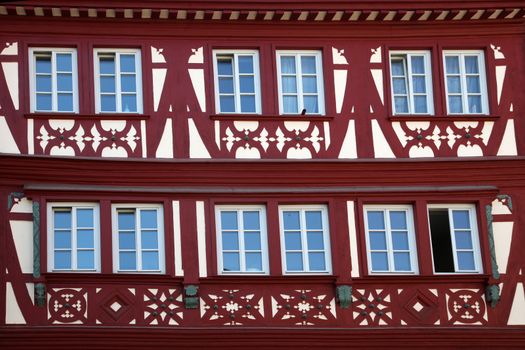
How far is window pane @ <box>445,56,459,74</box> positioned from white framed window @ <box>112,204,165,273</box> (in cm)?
639

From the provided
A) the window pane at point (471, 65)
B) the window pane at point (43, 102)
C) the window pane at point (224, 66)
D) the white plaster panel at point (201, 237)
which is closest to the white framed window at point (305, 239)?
the white plaster panel at point (201, 237)

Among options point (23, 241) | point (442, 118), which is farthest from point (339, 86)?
point (23, 241)

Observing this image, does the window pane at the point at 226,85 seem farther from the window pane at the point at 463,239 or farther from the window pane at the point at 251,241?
Result: the window pane at the point at 463,239

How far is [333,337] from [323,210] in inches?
101

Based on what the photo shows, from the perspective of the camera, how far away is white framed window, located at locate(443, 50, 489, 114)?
1441 inches

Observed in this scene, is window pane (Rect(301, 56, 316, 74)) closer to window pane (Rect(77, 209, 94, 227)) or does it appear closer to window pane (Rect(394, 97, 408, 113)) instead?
window pane (Rect(394, 97, 408, 113))

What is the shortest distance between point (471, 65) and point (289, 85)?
3638mm

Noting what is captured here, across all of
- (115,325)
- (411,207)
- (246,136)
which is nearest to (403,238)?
(411,207)

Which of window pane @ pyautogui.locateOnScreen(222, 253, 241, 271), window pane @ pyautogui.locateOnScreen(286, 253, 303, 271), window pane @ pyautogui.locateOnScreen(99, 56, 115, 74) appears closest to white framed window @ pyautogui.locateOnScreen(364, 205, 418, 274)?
Result: window pane @ pyautogui.locateOnScreen(286, 253, 303, 271)

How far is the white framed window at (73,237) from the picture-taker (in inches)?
1363

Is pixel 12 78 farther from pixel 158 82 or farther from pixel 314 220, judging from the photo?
pixel 314 220

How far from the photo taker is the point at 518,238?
117 feet

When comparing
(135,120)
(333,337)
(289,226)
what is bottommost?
(333,337)

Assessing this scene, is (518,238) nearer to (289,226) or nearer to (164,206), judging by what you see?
(289,226)
